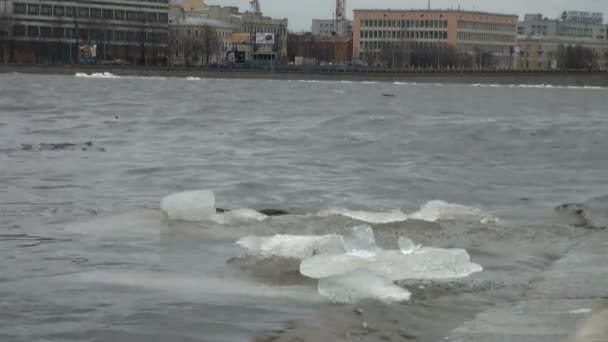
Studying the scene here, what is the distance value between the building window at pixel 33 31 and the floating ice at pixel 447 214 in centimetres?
13911

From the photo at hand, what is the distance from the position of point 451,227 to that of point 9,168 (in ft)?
25.9

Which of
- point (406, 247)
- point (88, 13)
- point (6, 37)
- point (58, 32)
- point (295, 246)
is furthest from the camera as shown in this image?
point (88, 13)

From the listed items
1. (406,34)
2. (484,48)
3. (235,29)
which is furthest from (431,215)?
(484,48)

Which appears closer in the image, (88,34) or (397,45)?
(88,34)

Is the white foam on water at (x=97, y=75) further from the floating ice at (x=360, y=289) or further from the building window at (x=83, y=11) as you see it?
the floating ice at (x=360, y=289)

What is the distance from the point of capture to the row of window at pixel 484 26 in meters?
188

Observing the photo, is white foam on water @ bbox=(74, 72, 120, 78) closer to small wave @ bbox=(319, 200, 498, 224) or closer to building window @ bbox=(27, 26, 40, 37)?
building window @ bbox=(27, 26, 40, 37)

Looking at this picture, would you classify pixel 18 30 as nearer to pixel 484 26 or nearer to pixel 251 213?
pixel 484 26

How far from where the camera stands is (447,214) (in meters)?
12.8

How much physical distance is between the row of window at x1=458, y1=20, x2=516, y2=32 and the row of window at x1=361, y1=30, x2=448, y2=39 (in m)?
3.10

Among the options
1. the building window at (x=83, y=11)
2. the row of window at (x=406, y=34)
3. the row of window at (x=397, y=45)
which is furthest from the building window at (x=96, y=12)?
the row of window at (x=406, y=34)

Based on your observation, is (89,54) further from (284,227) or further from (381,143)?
(284,227)

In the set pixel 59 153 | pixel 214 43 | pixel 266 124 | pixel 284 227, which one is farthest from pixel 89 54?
pixel 284 227

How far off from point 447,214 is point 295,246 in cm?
319
